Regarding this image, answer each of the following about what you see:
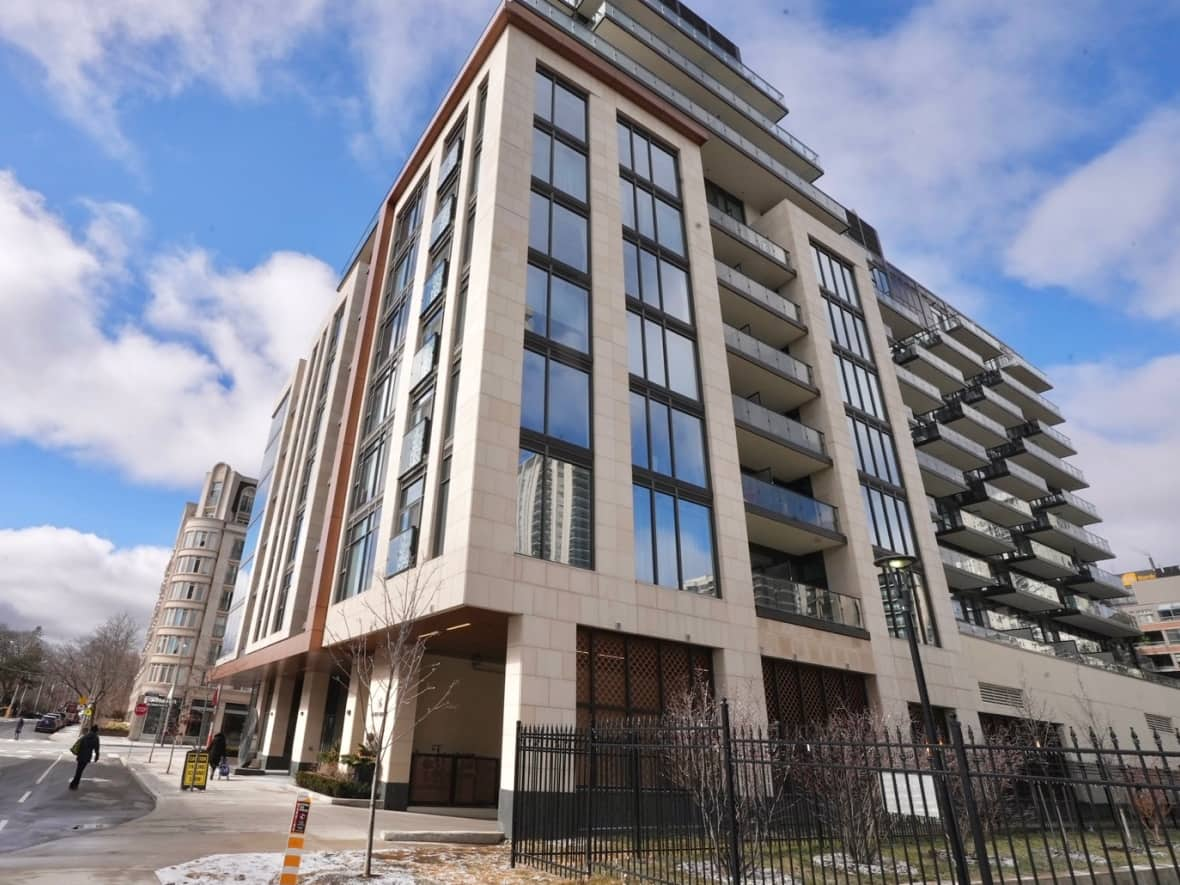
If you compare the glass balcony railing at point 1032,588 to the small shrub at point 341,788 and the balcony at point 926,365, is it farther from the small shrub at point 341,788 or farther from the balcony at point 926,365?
the small shrub at point 341,788

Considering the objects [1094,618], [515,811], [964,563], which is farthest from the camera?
[1094,618]

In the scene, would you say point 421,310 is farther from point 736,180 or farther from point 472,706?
point 736,180

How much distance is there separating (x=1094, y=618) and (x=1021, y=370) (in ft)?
68.8

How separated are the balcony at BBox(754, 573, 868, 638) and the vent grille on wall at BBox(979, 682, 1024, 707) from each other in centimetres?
1035

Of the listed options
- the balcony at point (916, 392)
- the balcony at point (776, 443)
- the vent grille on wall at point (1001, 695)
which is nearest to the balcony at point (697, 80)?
the balcony at point (916, 392)

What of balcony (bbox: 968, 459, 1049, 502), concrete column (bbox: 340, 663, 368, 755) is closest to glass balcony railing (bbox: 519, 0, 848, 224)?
balcony (bbox: 968, 459, 1049, 502)

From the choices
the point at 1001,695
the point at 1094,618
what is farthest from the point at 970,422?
the point at 1001,695

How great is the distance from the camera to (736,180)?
3481 cm

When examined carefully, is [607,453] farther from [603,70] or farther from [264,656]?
[264,656]

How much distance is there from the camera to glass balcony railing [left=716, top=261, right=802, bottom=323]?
29.6 m

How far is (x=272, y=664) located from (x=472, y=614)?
716 inches

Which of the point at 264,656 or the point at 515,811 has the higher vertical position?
the point at 264,656

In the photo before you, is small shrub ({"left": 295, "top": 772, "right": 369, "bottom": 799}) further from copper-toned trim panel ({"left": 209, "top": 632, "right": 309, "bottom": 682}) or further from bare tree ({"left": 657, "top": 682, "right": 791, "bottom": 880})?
bare tree ({"left": 657, "top": 682, "right": 791, "bottom": 880})

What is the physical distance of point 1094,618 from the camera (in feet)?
165
